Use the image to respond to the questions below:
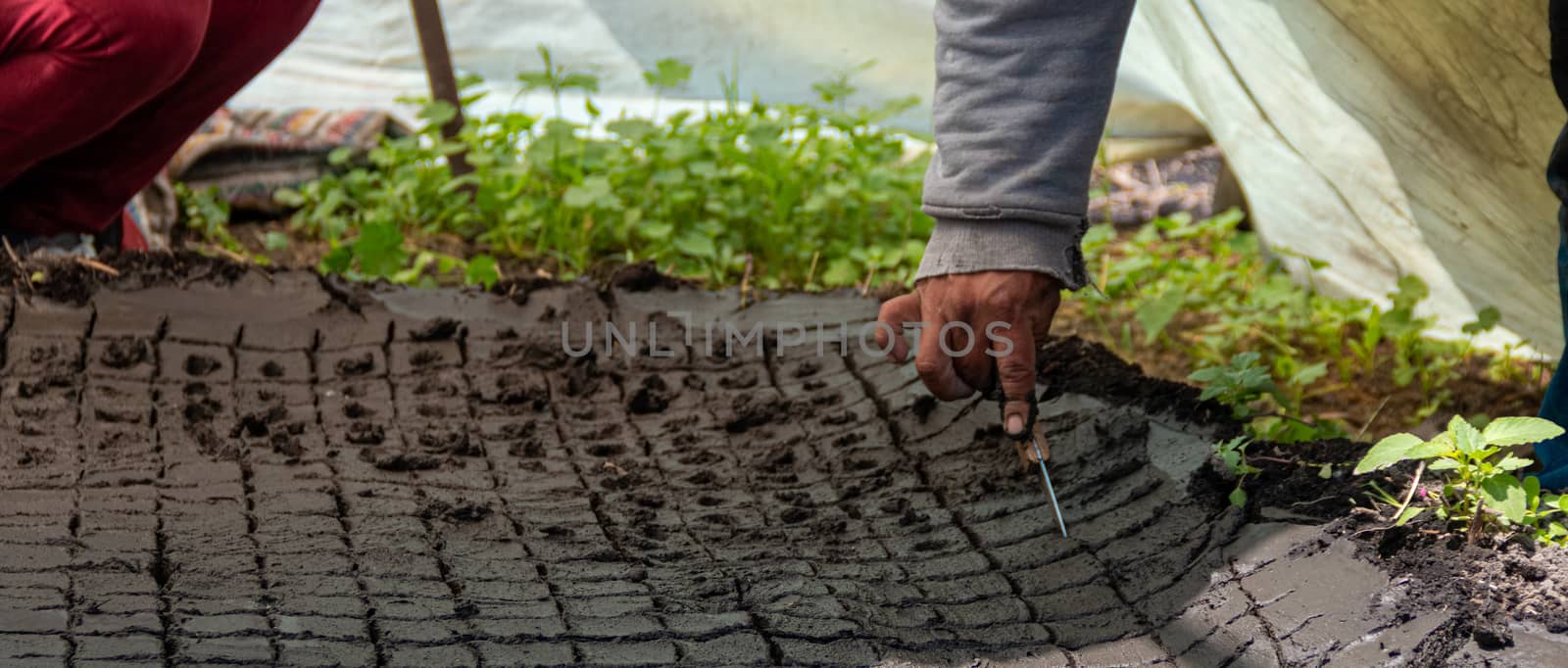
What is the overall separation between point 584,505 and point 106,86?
1.12 metres

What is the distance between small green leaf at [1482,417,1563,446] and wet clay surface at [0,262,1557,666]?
7.9 inches

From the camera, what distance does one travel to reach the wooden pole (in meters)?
3.22

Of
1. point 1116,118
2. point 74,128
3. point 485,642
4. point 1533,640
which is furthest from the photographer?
point 1116,118

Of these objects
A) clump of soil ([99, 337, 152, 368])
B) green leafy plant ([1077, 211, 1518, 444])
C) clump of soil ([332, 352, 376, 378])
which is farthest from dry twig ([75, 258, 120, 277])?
green leafy plant ([1077, 211, 1518, 444])

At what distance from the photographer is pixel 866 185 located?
3.23 m

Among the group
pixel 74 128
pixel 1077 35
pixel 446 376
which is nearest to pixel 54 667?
pixel 446 376

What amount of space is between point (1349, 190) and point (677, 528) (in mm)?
1602

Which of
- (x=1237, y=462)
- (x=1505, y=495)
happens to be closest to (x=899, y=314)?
(x=1237, y=462)

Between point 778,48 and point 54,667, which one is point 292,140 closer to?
point 778,48

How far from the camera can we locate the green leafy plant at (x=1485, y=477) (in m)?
1.44

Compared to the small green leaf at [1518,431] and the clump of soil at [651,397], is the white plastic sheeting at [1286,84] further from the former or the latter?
the clump of soil at [651,397]

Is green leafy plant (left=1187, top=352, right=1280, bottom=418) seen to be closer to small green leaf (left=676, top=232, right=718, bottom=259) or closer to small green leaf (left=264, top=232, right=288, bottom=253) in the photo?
small green leaf (left=676, top=232, right=718, bottom=259)

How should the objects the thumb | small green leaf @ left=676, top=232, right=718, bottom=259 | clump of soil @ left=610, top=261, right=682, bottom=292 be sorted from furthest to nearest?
1. small green leaf @ left=676, top=232, right=718, bottom=259
2. clump of soil @ left=610, top=261, right=682, bottom=292
3. the thumb

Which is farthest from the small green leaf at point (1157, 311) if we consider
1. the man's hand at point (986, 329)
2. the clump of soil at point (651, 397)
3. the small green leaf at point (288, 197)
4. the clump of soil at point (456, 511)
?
the small green leaf at point (288, 197)
